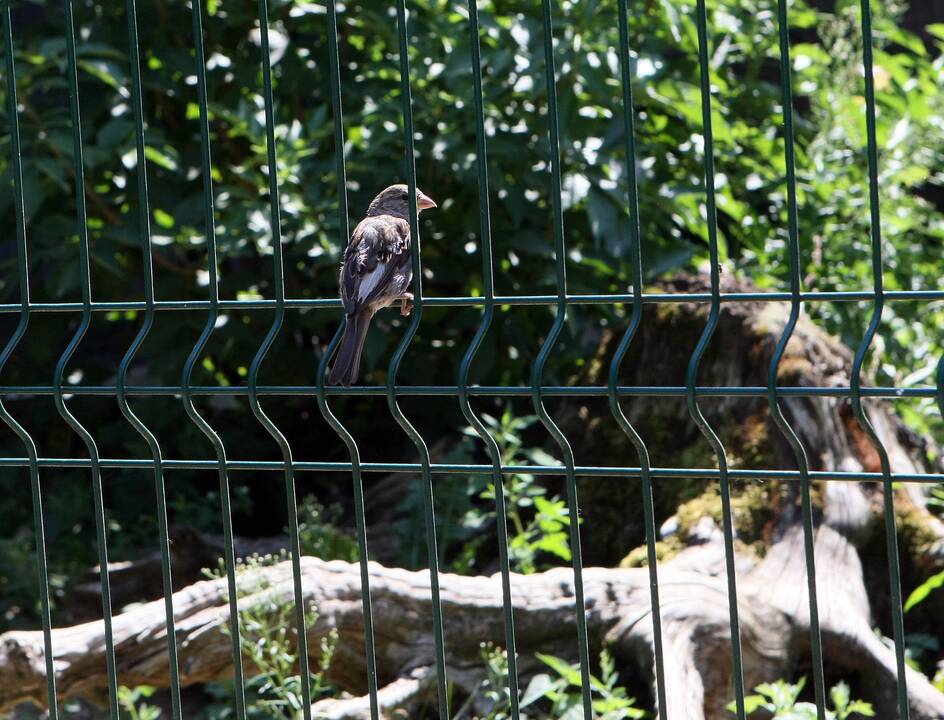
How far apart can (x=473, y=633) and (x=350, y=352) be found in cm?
177

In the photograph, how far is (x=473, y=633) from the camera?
4480mm

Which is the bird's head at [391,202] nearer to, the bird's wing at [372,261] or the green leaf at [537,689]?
the bird's wing at [372,261]

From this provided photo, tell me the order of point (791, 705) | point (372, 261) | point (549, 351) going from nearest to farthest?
point (549, 351) < point (372, 261) < point (791, 705)

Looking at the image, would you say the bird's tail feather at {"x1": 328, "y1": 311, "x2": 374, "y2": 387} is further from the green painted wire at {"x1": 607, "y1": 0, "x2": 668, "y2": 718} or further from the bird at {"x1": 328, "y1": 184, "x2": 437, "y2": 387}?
the green painted wire at {"x1": 607, "y1": 0, "x2": 668, "y2": 718}

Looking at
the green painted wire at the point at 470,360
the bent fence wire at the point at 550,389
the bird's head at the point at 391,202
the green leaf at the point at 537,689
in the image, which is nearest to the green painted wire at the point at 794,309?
the bent fence wire at the point at 550,389

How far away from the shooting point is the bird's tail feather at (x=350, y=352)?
9.66 feet

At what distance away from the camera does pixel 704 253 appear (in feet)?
19.4

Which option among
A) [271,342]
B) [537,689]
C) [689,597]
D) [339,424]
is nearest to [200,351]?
[271,342]

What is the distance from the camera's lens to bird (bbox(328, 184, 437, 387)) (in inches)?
121

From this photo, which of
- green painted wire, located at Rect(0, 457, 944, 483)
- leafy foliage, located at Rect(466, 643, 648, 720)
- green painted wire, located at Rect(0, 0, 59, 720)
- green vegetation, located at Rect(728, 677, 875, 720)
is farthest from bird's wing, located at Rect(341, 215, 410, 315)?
green vegetation, located at Rect(728, 677, 875, 720)

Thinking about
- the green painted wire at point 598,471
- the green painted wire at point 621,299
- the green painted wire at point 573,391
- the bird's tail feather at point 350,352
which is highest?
the green painted wire at point 621,299

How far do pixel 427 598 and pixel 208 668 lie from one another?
0.82 meters

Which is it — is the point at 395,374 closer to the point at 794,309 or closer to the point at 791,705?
the point at 794,309

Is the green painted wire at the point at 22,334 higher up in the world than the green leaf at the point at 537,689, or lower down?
higher up
